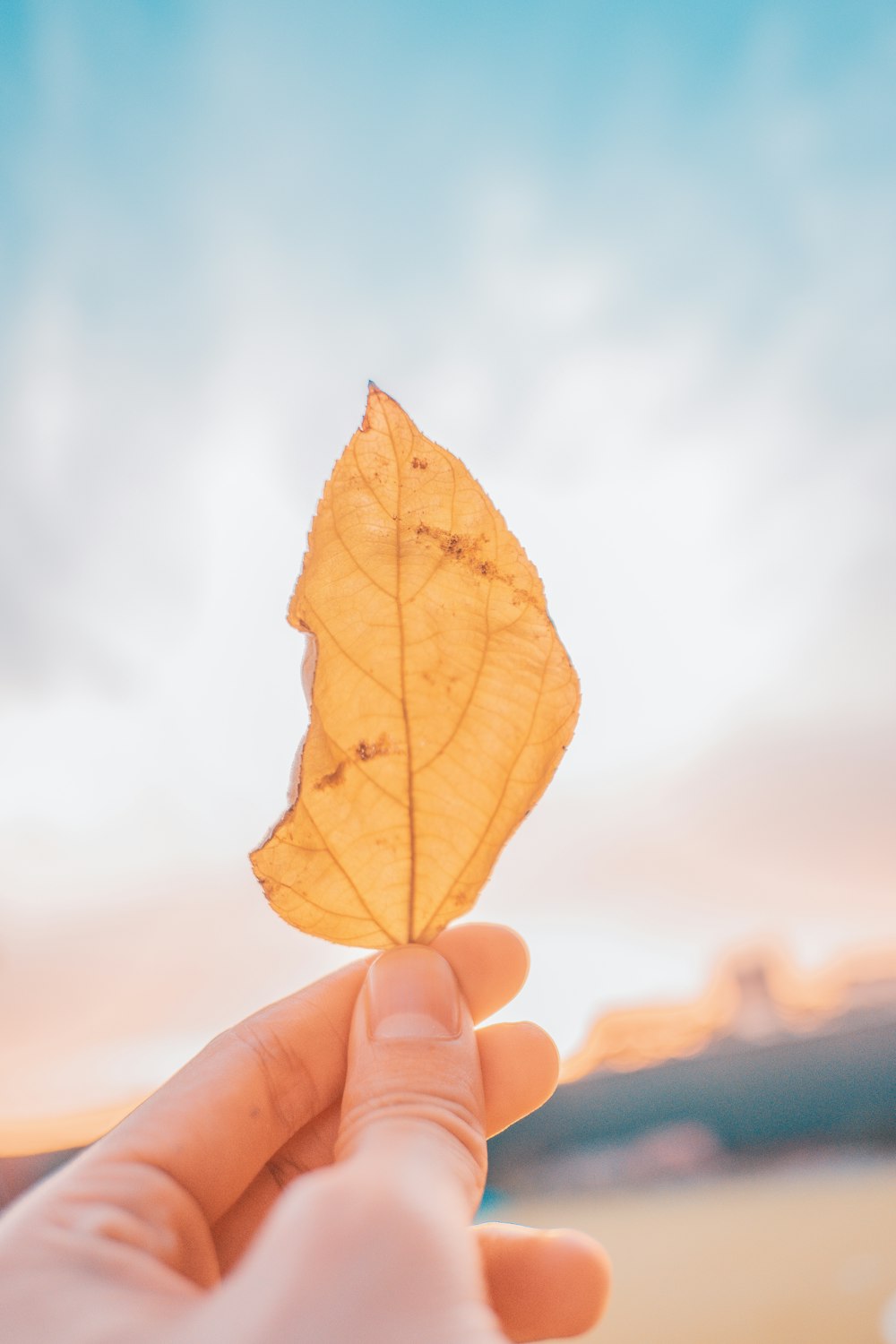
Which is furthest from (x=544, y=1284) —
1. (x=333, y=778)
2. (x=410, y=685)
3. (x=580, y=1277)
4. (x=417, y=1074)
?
(x=410, y=685)

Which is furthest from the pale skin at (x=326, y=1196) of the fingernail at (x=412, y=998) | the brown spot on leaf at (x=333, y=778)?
A: the brown spot on leaf at (x=333, y=778)

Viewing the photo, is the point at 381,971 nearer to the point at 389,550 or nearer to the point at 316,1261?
the point at 316,1261

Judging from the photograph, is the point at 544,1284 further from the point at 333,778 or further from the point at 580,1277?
the point at 333,778

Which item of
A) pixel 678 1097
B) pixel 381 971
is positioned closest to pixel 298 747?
pixel 381 971

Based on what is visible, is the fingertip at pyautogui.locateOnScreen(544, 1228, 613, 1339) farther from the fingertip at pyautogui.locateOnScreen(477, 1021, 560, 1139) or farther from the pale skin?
the fingertip at pyautogui.locateOnScreen(477, 1021, 560, 1139)

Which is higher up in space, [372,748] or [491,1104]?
[372,748]

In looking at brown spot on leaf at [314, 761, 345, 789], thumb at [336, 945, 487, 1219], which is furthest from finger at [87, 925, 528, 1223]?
brown spot on leaf at [314, 761, 345, 789]

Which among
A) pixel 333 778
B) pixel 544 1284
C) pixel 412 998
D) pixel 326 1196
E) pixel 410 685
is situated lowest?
pixel 544 1284
